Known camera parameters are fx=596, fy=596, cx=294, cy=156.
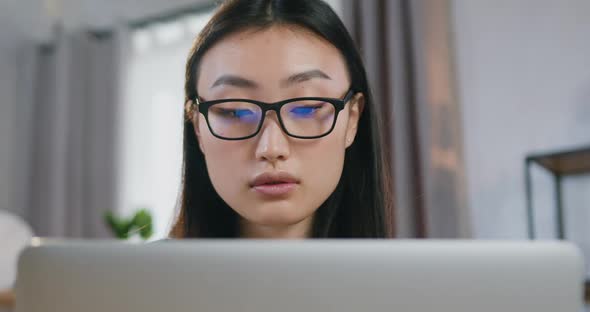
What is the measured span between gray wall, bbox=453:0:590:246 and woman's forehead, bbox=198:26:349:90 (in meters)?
1.75

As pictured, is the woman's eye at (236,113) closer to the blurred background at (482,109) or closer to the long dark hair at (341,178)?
the long dark hair at (341,178)

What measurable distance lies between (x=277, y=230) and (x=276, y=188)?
8cm

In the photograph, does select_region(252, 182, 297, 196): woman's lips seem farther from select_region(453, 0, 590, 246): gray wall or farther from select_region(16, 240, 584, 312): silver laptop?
select_region(453, 0, 590, 246): gray wall

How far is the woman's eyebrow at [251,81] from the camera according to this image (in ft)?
2.22

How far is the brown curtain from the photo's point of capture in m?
2.41

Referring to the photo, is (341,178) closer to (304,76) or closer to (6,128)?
(304,76)

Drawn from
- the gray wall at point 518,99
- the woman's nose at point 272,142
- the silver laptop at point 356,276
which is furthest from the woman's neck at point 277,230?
the gray wall at point 518,99

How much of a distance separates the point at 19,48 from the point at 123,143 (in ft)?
3.57

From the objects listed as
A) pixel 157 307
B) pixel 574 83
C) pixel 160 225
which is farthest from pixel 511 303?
pixel 160 225

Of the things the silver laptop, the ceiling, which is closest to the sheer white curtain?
the ceiling

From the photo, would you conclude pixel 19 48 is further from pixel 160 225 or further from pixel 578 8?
pixel 578 8

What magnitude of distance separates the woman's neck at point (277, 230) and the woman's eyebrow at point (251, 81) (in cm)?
17

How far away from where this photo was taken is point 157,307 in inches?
12.0

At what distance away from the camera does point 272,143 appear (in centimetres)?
64
